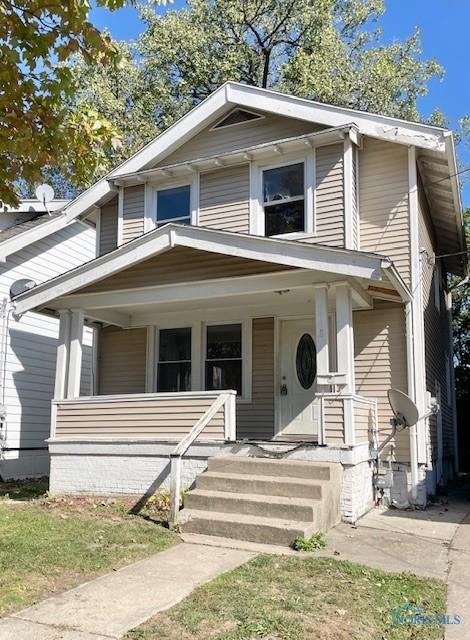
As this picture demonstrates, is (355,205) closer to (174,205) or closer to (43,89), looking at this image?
(174,205)

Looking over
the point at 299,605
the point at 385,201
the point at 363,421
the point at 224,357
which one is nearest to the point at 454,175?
the point at 385,201

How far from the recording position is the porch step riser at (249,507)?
6.54m

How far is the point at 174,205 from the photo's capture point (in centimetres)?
1192

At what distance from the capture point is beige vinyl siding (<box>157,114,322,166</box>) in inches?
433

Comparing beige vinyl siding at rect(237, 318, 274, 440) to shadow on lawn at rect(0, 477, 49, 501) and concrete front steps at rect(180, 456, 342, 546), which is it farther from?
shadow on lawn at rect(0, 477, 49, 501)

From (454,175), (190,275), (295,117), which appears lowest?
(190,275)

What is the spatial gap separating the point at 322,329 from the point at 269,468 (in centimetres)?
211

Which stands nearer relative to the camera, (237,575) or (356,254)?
(237,575)

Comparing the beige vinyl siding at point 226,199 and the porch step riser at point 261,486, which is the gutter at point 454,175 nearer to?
the beige vinyl siding at point 226,199

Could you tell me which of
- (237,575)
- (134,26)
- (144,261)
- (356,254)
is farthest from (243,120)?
(134,26)

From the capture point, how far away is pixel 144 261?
31.3ft

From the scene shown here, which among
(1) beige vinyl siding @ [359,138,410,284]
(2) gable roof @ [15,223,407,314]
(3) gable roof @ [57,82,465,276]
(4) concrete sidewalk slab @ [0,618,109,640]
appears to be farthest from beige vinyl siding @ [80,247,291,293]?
(4) concrete sidewalk slab @ [0,618,109,640]

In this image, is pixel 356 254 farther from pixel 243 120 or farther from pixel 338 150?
pixel 243 120

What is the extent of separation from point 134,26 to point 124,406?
2200 centimetres
